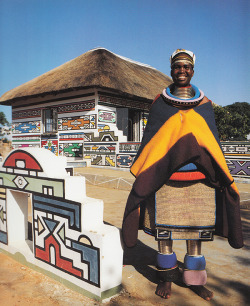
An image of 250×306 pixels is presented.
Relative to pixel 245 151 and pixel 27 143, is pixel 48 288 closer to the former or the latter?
pixel 245 151

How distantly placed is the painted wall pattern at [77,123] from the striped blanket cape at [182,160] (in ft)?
30.1

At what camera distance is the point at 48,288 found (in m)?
2.19

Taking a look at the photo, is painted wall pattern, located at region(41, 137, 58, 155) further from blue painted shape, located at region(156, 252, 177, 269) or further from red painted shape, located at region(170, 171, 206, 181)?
red painted shape, located at region(170, 171, 206, 181)

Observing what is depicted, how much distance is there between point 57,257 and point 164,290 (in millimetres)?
929

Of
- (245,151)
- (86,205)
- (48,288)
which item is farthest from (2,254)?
(245,151)

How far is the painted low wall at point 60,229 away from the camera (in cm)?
197

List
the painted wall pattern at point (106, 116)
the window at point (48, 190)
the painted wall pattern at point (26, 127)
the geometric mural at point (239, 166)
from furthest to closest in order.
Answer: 1. the painted wall pattern at point (26, 127)
2. the painted wall pattern at point (106, 116)
3. the geometric mural at point (239, 166)
4. the window at point (48, 190)

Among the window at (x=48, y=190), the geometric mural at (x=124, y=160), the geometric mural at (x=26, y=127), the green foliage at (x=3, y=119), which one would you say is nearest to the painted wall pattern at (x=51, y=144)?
the geometric mural at (x=26, y=127)

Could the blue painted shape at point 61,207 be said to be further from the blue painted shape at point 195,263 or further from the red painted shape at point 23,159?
the blue painted shape at point 195,263

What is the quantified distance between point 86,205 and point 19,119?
14090mm

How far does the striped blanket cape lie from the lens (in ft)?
5.93

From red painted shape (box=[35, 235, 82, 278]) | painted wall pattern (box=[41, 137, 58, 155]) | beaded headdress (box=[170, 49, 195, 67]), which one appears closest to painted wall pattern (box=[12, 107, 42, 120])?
painted wall pattern (box=[41, 137, 58, 155])

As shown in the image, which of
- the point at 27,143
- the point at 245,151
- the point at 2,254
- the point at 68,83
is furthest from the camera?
the point at 27,143

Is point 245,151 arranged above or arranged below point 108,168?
above
